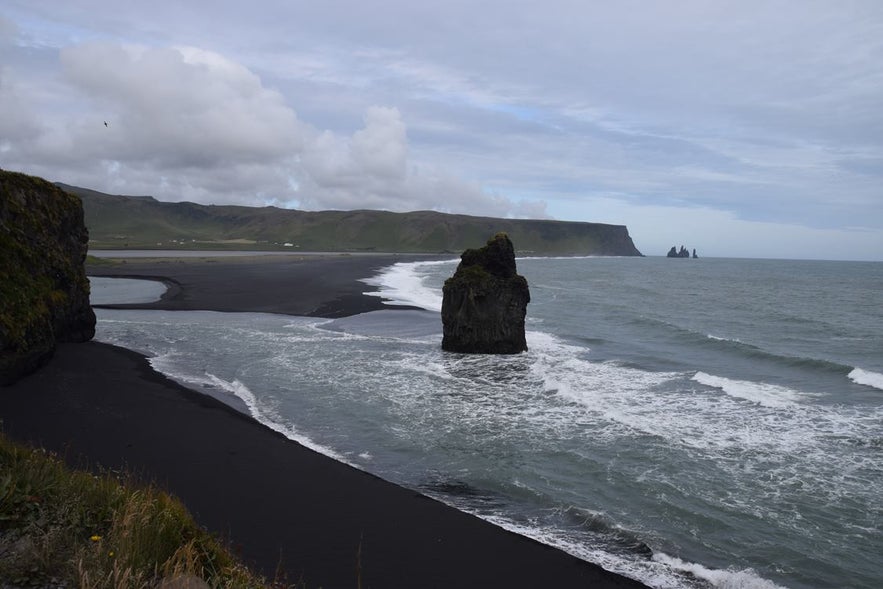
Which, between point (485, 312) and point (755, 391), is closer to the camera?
point (755, 391)

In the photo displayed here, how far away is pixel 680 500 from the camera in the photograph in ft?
36.4

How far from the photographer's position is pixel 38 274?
20.6 meters

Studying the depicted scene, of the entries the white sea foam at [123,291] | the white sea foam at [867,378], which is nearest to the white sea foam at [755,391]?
the white sea foam at [867,378]

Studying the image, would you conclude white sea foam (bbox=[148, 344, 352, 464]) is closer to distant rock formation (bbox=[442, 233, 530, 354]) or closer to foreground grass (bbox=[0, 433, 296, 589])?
foreground grass (bbox=[0, 433, 296, 589])

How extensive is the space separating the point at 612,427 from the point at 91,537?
1255 cm

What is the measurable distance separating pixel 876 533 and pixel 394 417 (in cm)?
1035

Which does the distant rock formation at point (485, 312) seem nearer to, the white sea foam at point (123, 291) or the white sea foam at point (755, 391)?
the white sea foam at point (755, 391)

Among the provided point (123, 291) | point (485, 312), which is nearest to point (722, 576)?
point (485, 312)

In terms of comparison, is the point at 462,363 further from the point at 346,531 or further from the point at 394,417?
the point at 346,531

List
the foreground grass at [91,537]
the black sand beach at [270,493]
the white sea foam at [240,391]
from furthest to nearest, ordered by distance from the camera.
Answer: the white sea foam at [240,391] → the black sand beach at [270,493] → the foreground grass at [91,537]

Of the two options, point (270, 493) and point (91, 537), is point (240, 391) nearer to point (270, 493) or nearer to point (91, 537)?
point (270, 493)

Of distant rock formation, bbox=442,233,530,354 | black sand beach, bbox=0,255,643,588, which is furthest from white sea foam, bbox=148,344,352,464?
distant rock formation, bbox=442,233,530,354

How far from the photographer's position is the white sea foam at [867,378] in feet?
71.2

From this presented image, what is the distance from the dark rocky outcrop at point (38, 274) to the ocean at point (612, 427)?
2782 mm
